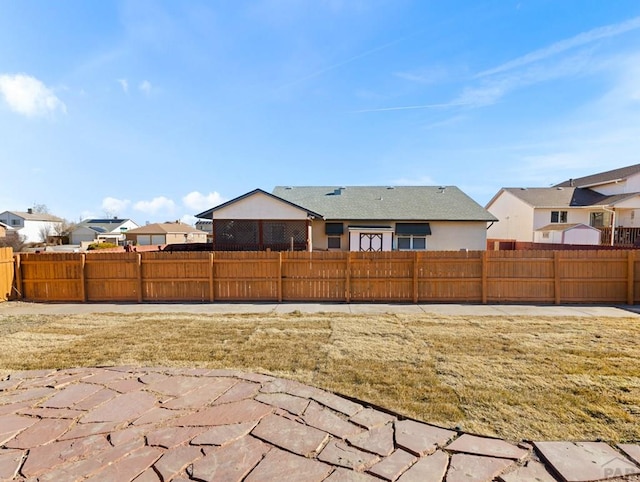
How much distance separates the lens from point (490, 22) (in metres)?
10.4

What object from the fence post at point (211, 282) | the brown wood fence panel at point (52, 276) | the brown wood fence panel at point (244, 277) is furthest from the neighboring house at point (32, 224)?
the brown wood fence panel at point (244, 277)

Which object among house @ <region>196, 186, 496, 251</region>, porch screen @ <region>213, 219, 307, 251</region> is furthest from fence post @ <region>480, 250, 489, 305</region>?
porch screen @ <region>213, 219, 307, 251</region>

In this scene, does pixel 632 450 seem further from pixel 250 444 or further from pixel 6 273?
pixel 6 273

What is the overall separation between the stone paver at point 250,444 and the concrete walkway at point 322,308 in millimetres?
4833

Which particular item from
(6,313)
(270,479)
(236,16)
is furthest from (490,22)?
(6,313)

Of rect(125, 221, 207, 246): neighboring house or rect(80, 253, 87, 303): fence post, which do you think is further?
rect(125, 221, 207, 246): neighboring house

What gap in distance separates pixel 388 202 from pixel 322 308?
14.2 meters

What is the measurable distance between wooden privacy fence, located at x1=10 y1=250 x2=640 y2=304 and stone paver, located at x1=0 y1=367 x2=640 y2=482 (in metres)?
5.82

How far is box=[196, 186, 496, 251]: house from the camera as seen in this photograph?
52.1ft

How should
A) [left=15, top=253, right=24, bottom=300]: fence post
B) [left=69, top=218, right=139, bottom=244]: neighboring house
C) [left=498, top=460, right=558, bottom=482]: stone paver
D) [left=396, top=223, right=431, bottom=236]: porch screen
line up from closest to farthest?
[left=498, top=460, right=558, bottom=482]: stone paver < [left=15, top=253, right=24, bottom=300]: fence post < [left=396, top=223, right=431, bottom=236]: porch screen < [left=69, top=218, right=139, bottom=244]: neighboring house

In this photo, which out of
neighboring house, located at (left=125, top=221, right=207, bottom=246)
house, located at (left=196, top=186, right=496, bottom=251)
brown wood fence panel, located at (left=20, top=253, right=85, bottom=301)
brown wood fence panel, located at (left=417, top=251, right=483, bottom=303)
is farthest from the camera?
neighboring house, located at (left=125, top=221, right=207, bottom=246)

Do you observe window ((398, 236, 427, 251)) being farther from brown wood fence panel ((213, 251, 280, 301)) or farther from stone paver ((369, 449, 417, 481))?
stone paver ((369, 449, 417, 481))

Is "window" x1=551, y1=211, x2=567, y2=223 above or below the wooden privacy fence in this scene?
above

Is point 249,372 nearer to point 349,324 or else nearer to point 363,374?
point 363,374
